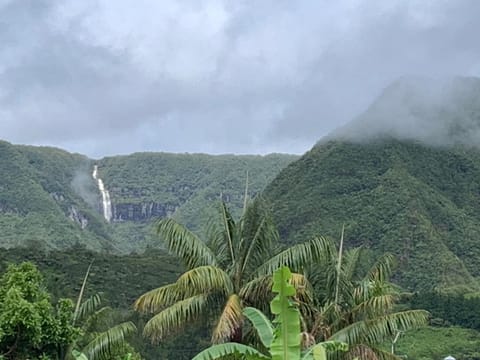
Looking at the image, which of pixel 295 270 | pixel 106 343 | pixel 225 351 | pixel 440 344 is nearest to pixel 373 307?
pixel 295 270

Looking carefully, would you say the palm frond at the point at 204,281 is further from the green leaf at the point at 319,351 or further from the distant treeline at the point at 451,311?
the distant treeline at the point at 451,311

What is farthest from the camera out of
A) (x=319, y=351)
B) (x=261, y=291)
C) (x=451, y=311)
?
(x=451, y=311)

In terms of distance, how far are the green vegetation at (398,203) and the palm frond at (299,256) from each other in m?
84.0

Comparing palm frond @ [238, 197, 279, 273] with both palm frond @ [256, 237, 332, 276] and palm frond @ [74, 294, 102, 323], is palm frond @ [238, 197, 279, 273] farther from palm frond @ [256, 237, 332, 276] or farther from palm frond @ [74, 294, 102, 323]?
palm frond @ [74, 294, 102, 323]

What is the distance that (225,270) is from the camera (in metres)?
15.8

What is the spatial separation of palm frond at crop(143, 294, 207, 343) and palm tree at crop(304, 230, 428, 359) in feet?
6.66

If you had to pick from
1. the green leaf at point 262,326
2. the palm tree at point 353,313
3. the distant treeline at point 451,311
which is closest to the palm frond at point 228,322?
the palm tree at point 353,313

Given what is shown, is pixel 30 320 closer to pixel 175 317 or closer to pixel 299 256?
pixel 175 317

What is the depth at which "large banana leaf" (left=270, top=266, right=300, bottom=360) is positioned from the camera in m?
8.88

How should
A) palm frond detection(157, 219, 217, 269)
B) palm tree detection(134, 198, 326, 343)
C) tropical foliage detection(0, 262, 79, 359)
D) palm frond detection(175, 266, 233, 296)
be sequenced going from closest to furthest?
tropical foliage detection(0, 262, 79, 359), palm frond detection(175, 266, 233, 296), palm tree detection(134, 198, 326, 343), palm frond detection(157, 219, 217, 269)

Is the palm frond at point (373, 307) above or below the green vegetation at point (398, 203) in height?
below

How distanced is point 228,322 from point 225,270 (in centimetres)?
213

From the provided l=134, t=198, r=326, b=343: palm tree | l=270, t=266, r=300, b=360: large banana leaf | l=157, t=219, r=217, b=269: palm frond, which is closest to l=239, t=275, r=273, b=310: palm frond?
l=134, t=198, r=326, b=343: palm tree

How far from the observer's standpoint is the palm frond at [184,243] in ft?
50.8
